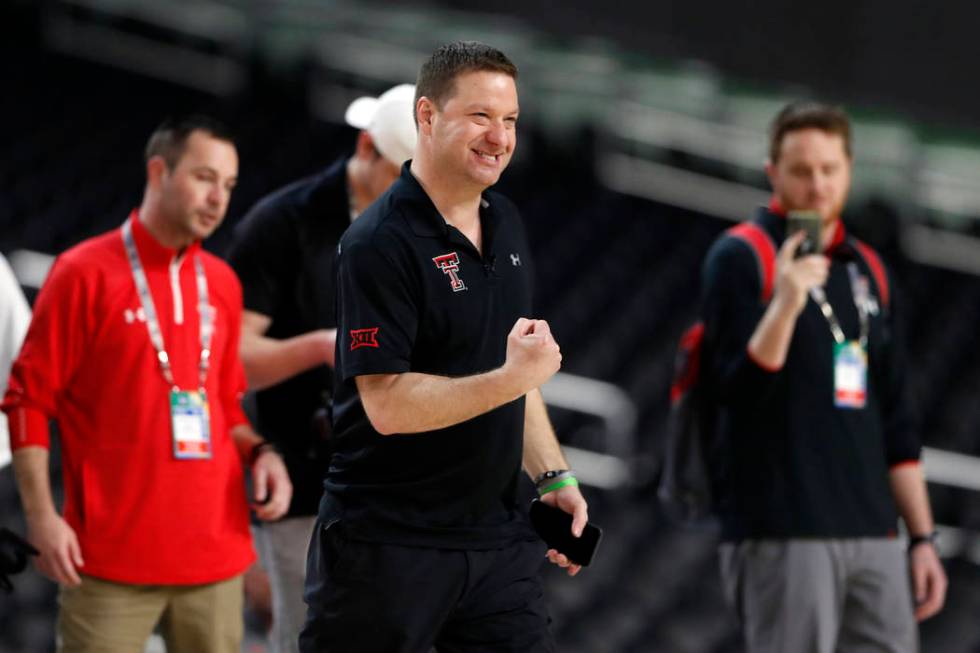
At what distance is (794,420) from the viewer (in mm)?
3643

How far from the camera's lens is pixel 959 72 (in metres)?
8.79

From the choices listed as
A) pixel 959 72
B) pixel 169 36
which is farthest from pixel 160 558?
pixel 169 36

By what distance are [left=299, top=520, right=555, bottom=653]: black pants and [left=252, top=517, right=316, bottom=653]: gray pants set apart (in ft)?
3.11

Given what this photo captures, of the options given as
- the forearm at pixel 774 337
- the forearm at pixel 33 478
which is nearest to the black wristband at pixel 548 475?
the forearm at pixel 774 337

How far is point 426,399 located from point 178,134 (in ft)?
4.19

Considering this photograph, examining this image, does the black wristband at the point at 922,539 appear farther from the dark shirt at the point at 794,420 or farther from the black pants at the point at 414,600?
the black pants at the point at 414,600

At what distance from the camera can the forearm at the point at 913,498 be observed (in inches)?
151

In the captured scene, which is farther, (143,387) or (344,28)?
(344,28)

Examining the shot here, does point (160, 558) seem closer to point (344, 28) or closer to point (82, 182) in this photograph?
point (82, 182)

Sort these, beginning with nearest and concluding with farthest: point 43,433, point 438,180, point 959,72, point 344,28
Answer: point 438,180
point 43,433
point 959,72
point 344,28

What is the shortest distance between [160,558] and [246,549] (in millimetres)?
223

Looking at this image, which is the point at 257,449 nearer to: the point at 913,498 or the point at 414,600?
the point at 414,600

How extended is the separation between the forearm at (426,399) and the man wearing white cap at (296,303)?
105 cm

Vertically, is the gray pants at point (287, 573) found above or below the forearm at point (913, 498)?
below
